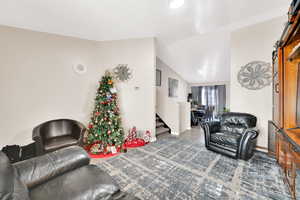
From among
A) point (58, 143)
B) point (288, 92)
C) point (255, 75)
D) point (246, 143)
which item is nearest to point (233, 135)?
point (246, 143)

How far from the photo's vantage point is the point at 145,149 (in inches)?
115

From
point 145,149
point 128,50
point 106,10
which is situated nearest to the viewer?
point 106,10

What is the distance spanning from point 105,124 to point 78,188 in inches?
82.9

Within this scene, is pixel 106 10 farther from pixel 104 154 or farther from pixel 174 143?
pixel 174 143

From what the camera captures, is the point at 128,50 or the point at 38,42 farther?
the point at 128,50

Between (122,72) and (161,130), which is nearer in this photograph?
(122,72)

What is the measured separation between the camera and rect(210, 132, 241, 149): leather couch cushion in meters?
2.36

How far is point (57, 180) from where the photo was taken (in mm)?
1020

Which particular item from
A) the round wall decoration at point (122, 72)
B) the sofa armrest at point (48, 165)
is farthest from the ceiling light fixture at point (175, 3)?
the sofa armrest at point (48, 165)

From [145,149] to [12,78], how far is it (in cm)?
312

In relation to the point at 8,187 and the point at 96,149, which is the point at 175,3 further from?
the point at 96,149

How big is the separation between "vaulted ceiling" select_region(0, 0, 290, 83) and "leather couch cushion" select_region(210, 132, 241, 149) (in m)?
2.61

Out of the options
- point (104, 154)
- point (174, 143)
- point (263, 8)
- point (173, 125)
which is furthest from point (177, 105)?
point (263, 8)

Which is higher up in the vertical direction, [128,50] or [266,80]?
[128,50]
